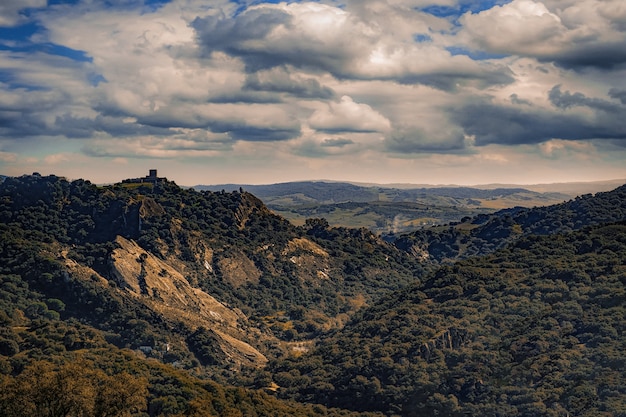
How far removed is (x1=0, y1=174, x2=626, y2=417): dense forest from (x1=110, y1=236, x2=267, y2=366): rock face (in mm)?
434

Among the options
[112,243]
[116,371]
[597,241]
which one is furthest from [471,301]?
[112,243]

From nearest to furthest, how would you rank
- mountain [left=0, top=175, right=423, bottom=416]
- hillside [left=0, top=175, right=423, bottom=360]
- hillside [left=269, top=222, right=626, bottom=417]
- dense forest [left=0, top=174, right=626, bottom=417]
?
dense forest [left=0, top=174, right=626, bottom=417] < mountain [left=0, top=175, right=423, bottom=416] < hillside [left=269, top=222, right=626, bottom=417] < hillside [left=0, top=175, right=423, bottom=360]

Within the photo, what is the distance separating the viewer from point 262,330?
568 feet

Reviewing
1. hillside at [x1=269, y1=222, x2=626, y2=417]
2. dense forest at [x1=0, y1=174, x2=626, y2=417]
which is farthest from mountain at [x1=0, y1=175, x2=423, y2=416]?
hillside at [x1=269, y1=222, x2=626, y2=417]

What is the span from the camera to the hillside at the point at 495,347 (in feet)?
344

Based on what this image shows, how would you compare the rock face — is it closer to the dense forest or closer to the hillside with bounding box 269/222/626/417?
the dense forest

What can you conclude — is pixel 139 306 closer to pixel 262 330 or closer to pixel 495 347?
pixel 262 330

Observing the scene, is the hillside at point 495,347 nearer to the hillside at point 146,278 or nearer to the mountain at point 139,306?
the mountain at point 139,306

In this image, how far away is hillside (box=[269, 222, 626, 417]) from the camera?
105m

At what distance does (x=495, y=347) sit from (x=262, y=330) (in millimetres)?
66819

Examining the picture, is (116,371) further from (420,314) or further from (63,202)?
(63,202)

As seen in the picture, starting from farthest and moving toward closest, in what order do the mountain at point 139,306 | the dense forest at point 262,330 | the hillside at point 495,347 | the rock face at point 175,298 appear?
1. the rock face at point 175,298
2. the hillside at point 495,347
3. the mountain at point 139,306
4. the dense forest at point 262,330

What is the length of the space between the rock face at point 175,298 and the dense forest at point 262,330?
1.42 feet

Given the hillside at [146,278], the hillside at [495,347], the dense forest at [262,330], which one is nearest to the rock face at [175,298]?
the hillside at [146,278]
